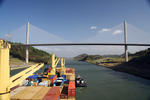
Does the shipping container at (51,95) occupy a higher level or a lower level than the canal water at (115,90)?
higher

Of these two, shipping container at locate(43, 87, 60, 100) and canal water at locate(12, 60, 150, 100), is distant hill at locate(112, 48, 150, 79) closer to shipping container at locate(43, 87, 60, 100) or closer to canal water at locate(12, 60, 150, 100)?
canal water at locate(12, 60, 150, 100)

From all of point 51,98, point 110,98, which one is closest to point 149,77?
point 110,98

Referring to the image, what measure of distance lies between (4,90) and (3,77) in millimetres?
634

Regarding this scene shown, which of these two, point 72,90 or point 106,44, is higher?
point 106,44

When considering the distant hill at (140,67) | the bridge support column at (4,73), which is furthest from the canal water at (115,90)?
the bridge support column at (4,73)

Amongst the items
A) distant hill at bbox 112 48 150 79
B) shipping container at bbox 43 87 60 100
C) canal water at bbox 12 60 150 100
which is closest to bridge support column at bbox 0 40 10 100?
shipping container at bbox 43 87 60 100

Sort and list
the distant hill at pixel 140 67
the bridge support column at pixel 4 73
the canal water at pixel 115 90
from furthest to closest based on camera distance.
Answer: the distant hill at pixel 140 67
the canal water at pixel 115 90
the bridge support column at pixel 4 73

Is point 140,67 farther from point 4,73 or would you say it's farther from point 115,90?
point 4,73

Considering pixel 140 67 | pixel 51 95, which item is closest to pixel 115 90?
pixel 51 95

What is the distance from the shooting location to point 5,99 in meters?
4.90

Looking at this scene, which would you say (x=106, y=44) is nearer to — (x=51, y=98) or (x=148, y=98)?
(x=148, y=98)

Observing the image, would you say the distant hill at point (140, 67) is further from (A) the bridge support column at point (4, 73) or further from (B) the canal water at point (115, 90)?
(A) the bridge support column at point (4, 73)

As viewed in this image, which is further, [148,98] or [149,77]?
[149,77]

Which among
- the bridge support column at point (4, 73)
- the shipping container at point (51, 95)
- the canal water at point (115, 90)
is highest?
the bridge support column at point (4, 73)
